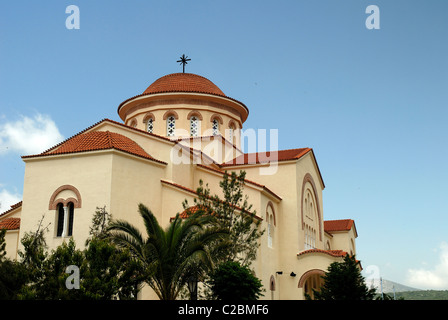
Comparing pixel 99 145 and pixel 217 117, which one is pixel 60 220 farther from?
pixel 217 117

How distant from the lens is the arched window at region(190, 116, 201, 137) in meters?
28.2

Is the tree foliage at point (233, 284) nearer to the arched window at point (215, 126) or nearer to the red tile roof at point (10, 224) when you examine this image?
the red tile roof at point (10, 224)

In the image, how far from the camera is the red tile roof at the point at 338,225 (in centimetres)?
3532

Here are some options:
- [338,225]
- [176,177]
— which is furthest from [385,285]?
[176,177]

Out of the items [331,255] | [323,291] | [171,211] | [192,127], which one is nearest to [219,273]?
[323,291]

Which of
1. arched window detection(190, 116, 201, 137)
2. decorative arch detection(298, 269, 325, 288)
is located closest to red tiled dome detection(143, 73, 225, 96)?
arched window detection(190, 116, 201, 137)

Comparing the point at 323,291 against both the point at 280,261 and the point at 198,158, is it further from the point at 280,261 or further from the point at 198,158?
the point at 198,158

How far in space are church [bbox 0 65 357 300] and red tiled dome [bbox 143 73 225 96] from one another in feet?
0.23

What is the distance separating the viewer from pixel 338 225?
35812mm

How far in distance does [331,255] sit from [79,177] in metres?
12.0

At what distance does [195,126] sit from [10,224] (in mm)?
10797

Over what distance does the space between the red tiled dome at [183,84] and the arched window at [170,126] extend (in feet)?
5.23

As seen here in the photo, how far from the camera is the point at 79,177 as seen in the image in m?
20.4

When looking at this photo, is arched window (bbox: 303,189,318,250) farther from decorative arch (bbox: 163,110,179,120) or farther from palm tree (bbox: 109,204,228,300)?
palm tree (bbox: 109,204,228,300)
